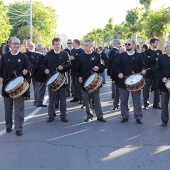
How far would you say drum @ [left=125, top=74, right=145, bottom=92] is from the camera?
27.4ft

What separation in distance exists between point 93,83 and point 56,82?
2.95ft

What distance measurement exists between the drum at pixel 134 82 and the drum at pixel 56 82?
1575 mm

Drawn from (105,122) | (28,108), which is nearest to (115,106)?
(105,122)

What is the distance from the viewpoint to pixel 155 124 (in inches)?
343

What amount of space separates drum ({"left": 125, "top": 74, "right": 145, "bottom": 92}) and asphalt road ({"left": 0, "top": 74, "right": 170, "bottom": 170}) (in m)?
0.92

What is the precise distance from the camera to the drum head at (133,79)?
8.38 m

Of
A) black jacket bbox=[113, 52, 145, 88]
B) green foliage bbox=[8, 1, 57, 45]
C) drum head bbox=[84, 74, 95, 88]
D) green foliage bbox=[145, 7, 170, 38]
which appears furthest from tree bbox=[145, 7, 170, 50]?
green foliage bbox=[8, 1, 57, 45]

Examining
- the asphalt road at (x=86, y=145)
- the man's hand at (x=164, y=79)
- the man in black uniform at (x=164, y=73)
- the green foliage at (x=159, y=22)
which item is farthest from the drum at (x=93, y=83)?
the green foliage at (x=159, y=22)

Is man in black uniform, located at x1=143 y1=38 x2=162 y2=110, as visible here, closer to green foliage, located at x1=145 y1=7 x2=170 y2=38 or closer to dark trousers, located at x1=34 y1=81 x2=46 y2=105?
dark trousers, located at x1=34 y1=81 x2=46 y2=105

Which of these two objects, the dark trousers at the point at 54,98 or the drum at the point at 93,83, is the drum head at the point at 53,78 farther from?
the drum at the point at 93,83

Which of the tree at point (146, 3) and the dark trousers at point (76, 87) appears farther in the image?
the tree at point (146, 3)

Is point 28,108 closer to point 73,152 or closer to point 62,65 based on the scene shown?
point 62,65

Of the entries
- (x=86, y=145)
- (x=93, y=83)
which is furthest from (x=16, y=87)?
(x=93, y=83)

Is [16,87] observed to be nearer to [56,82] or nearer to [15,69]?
[15,69]
